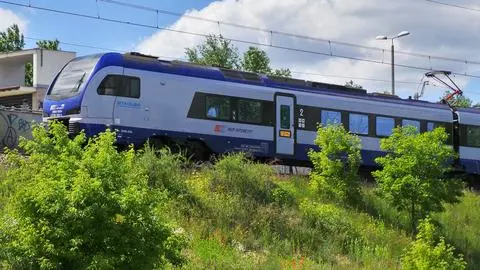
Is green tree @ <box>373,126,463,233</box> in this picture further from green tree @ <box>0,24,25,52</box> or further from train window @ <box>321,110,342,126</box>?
green tree @ <box>0,24,25,52</box>


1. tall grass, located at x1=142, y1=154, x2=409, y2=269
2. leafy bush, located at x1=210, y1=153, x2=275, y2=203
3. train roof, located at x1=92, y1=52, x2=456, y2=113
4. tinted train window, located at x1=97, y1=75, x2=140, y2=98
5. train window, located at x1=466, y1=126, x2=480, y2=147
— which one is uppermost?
train roof, located at x1=92, y1=52, x2=456, y2=113

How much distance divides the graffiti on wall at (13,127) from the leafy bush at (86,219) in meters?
17.6

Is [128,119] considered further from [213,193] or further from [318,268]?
[318,268]

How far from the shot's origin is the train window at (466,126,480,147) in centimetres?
2678

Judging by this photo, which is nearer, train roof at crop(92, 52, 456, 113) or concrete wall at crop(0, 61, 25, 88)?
train roof at crop(92, 52, 456, 113)

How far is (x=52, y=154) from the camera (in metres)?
8.07

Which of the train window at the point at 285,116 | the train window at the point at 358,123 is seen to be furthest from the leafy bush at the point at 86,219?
the train window at the point at 358,123

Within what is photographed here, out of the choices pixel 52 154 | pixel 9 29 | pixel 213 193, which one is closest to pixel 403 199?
pixel 213 193

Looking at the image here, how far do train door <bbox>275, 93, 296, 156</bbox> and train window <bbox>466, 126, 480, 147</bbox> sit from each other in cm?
957

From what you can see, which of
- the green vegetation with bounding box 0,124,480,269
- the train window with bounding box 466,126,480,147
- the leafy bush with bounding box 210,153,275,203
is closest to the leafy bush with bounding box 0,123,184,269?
the green vegetation with bounding box 0,124,480,269

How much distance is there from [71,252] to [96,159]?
1.09 metres

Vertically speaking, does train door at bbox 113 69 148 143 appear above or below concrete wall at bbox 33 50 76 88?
below

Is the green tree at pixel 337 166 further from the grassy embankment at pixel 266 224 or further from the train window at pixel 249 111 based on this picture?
the train window at pixel 249 111

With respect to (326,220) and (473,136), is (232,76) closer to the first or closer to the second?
(326,220)
